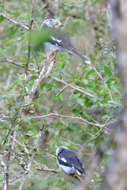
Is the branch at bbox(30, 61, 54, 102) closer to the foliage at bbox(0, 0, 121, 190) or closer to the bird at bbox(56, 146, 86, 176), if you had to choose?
the foliage at bbox(0, 0, 121, 190)

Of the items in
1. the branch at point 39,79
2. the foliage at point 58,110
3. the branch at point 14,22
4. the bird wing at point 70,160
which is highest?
the branch at point 14,22

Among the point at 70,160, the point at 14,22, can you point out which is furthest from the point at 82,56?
the point at 70,160

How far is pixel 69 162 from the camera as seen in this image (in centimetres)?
537

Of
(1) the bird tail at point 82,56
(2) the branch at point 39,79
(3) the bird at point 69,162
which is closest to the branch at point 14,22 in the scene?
(1) the bird tail at point 82,56

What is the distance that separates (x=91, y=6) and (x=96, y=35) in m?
0.91

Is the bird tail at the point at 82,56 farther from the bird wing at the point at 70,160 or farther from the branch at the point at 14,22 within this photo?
the bird wing at the point at 70,160

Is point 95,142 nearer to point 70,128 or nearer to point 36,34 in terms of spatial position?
point 70,128

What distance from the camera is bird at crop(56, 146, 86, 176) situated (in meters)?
4.97

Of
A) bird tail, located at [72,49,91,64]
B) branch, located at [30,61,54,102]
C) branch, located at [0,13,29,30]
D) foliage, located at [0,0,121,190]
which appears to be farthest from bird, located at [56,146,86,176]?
branch, located at [0,13,29,30]

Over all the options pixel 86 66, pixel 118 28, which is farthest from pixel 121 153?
pixel 86 66

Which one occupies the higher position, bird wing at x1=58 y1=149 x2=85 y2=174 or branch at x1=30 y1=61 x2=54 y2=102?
branch at x1=30 y1=61 x2=54 y2=102

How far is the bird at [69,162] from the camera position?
196 inches

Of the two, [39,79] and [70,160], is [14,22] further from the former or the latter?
[70,160]

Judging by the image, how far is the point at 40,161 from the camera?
13.4ft
